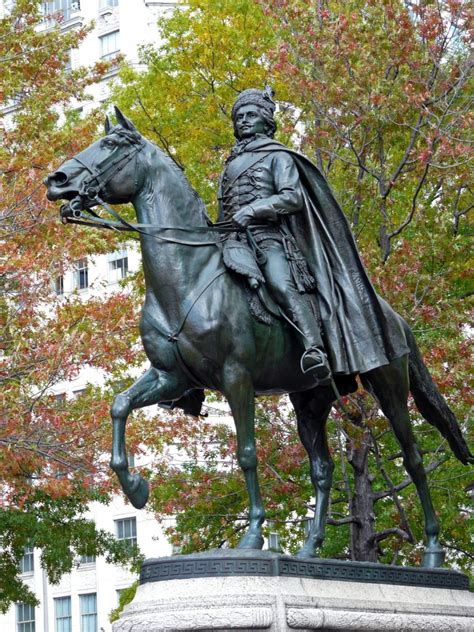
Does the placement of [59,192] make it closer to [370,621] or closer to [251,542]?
[251,542]

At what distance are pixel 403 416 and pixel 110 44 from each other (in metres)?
49.3

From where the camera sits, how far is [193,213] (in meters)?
10.9

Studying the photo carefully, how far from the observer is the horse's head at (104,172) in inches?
416

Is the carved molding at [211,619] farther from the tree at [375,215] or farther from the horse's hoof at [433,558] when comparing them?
the tree at [375,215]

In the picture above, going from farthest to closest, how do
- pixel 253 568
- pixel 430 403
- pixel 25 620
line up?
pixel 25 620 → pixel 430 403 → pixel 253 568

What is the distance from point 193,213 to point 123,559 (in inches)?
641

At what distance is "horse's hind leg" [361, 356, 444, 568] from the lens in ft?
38.0

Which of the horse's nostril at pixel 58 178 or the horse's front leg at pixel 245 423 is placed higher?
the horse's nostril at pixel 58 178

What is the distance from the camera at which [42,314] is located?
19359 millimetres

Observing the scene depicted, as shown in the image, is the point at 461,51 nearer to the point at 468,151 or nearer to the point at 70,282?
the point at 468,151

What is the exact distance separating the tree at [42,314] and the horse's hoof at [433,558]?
7581 mm

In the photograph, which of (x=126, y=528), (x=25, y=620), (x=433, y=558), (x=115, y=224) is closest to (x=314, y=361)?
(x=115, y=224)

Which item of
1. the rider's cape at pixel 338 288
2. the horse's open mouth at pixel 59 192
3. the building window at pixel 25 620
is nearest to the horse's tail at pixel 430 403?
the rider's cape at pixel 338 288

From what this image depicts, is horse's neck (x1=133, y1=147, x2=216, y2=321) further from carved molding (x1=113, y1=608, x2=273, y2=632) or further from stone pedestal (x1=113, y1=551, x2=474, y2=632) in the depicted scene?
carved molding (x1=113, y1=608, x2=273, y2=632)
